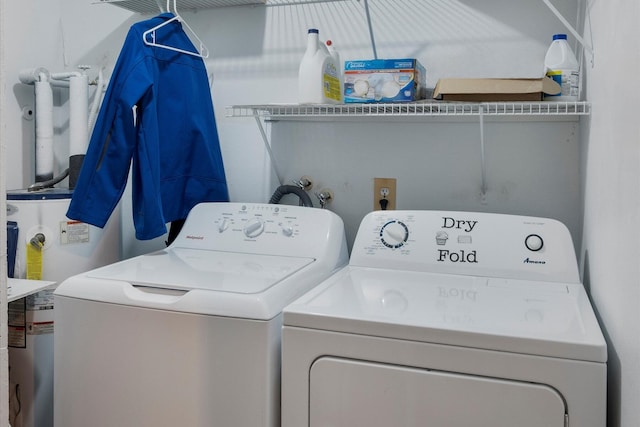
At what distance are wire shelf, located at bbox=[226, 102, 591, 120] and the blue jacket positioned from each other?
36 centimetres

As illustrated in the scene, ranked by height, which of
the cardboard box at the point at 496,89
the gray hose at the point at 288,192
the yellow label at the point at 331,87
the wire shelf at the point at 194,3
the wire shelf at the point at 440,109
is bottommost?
the gray hose at the point at 288,192

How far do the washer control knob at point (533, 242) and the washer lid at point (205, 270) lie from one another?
28.0 inches

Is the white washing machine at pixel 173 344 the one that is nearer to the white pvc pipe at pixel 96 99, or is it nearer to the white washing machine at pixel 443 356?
the white washing machine at pixel 443 356

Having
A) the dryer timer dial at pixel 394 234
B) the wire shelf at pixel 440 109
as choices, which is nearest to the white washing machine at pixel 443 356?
the dryer timer dial at pixel 394 234

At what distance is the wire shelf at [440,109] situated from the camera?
5.98 feet

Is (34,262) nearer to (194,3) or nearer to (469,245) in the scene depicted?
(194,3)

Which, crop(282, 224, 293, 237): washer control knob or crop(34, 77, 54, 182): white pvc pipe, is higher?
crop(34, 77, 54, 182): white pvc pipe

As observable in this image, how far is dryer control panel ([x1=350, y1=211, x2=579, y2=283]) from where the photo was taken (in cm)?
182

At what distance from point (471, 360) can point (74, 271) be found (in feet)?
5.39

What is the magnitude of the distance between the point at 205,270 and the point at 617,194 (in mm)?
1173

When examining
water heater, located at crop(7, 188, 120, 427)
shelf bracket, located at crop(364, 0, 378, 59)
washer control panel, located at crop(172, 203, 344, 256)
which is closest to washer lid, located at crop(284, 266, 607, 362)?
washer control panel, located at crop(172, 203, 344, 256)

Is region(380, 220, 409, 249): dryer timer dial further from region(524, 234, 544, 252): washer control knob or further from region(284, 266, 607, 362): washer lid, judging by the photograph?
region(524, 234, 544, 252): washer control knob

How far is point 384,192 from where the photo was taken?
2340 millimetres

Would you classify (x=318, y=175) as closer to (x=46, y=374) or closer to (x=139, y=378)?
(x=139, y=378)
